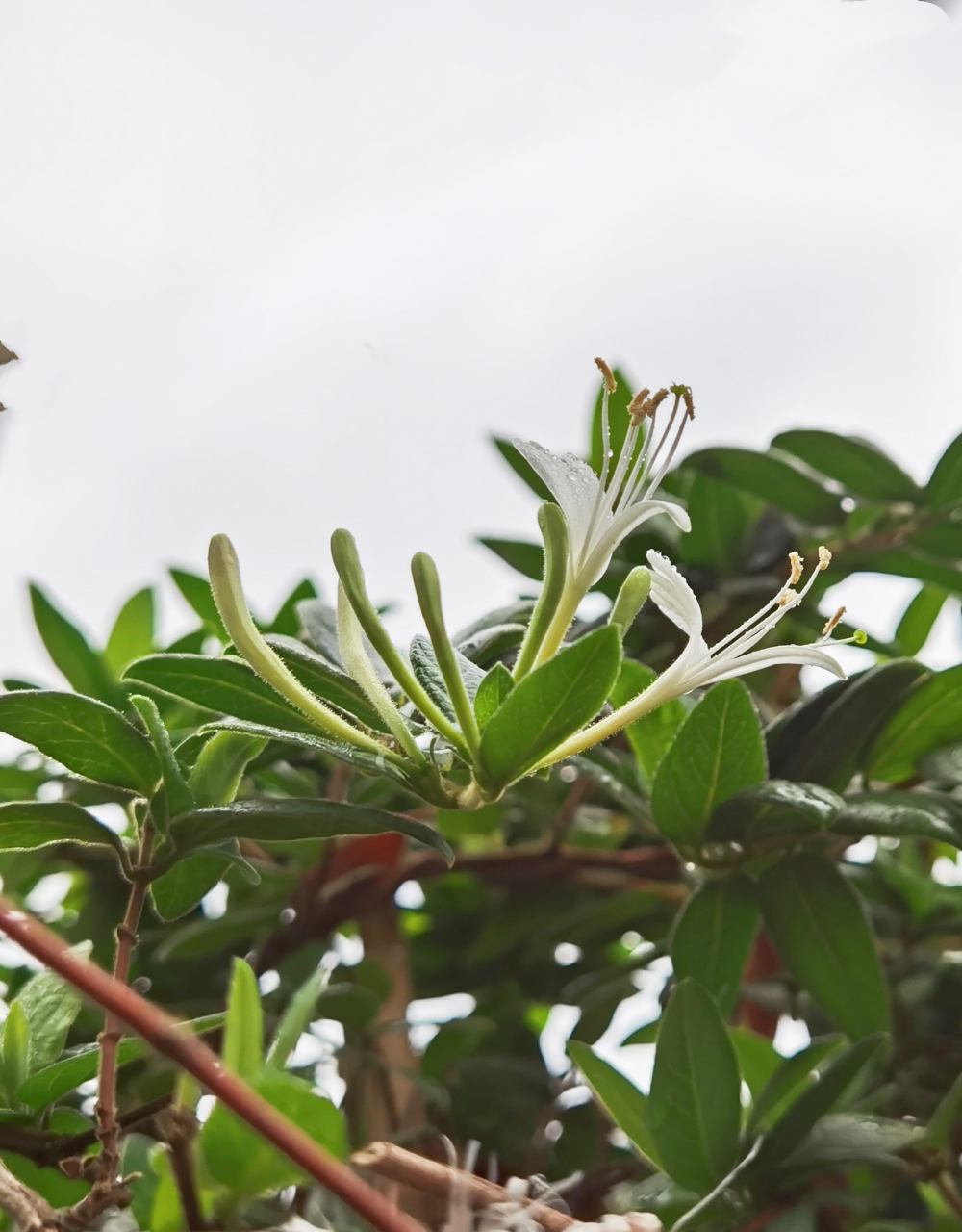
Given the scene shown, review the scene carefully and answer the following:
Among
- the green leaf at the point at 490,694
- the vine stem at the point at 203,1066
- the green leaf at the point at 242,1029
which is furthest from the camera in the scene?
the green leaf at the point at 490,694

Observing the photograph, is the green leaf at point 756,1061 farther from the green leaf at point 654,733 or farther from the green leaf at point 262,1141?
the green leaf at point 262,1141

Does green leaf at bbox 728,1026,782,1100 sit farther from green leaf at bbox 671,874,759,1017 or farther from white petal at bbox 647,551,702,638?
white petal at bbox 647,551,702,638

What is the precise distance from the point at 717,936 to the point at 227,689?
0.79ft

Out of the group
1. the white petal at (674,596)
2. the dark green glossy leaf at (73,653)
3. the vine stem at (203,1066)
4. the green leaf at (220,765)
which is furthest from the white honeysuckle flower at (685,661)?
the dark green glossy leaf at (73,653)

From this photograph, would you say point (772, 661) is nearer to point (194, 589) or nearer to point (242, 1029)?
point (242, 1029)

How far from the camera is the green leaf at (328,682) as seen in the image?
420mm

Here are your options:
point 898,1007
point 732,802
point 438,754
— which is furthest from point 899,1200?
point 438,754

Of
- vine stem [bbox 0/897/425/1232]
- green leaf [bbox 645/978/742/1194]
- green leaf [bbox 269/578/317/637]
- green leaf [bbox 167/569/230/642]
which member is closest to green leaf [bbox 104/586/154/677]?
green leaf [bbox 167/569/230/642]

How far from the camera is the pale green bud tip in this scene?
1.39 ft

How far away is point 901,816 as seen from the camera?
0.50m

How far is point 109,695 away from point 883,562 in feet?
1.39

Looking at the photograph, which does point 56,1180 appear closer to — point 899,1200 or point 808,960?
point 808,960

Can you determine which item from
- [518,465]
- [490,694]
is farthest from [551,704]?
[518,465]

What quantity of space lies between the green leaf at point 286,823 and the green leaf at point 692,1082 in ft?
0.37
